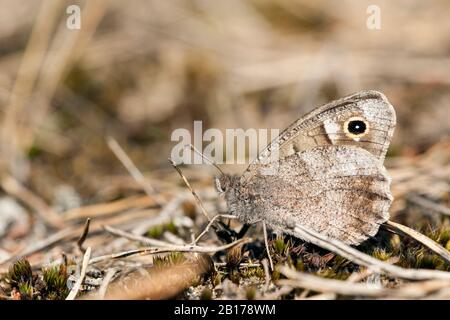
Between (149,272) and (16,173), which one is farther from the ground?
(16,173)

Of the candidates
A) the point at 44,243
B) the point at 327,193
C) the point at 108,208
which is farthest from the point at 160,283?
the point at 108,208

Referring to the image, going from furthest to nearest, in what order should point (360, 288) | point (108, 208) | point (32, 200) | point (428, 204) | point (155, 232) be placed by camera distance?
point (32, 200)
point (108, 208)
point (428, 204)
point (155, 232)
point (360, 288)

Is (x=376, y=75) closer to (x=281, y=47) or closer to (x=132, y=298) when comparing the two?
(x=281, y=47)

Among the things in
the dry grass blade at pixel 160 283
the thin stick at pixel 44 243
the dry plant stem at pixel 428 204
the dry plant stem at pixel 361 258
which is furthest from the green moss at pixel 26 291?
the dry plant stem at pixel 428 204

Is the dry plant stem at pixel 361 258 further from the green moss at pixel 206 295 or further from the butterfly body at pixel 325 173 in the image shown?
the green moss at pixel 206 295

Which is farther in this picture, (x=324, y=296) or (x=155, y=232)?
(x=155, y=232)

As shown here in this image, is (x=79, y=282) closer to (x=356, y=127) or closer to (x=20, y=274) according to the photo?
(x=20, y=274)

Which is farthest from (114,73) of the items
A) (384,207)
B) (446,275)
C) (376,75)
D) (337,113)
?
(446,275)
